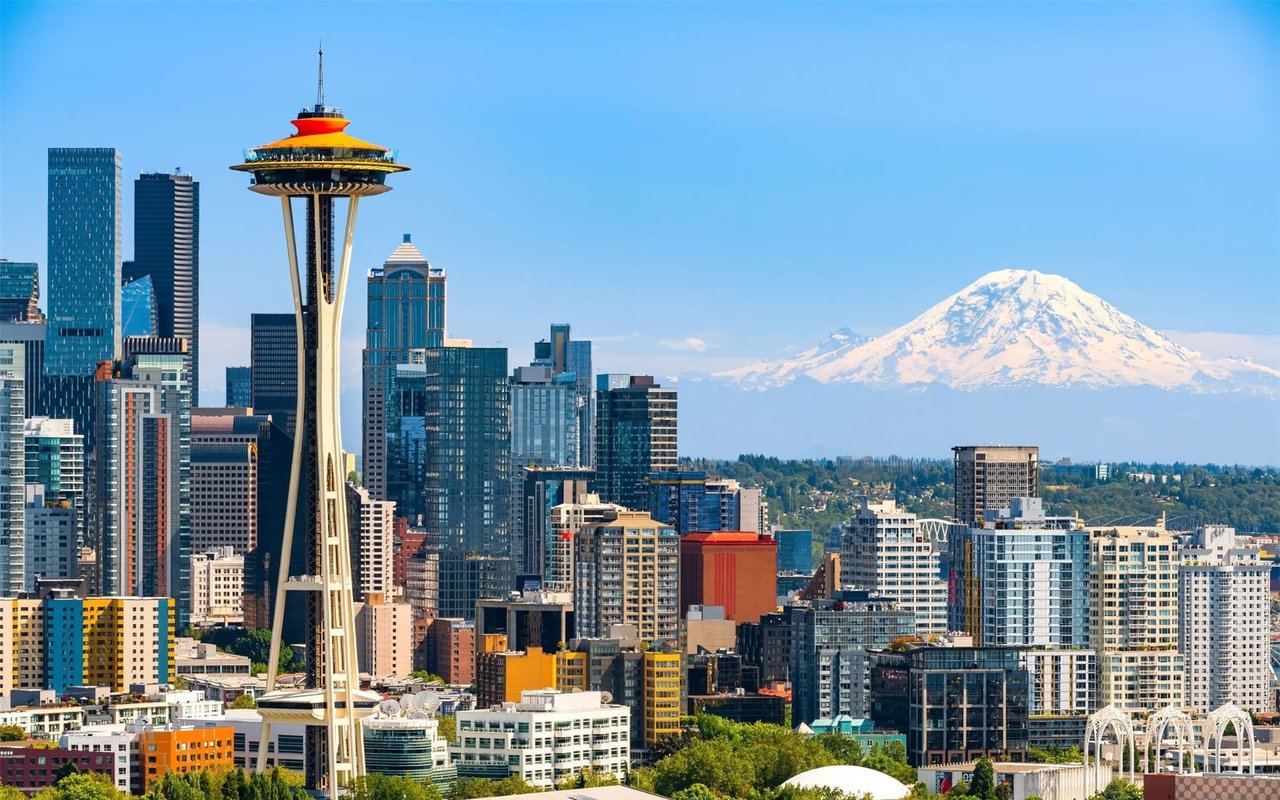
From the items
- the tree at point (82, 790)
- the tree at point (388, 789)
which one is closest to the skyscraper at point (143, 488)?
the tree at point (82, 790)

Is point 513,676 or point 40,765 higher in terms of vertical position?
point 513,676

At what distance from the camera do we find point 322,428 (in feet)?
277

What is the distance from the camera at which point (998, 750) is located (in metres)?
109

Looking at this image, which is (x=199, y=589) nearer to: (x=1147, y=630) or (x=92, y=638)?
(x=92, y=638)

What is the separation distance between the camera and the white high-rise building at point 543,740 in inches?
3703

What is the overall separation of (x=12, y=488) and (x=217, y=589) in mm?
16220

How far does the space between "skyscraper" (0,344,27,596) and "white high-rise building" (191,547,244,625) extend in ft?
37.3

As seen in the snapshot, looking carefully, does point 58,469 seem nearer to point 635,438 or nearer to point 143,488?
point 143,488

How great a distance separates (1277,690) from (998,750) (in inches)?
1076

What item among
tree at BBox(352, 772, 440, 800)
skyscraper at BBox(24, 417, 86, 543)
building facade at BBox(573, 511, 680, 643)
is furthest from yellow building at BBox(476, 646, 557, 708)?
skyscraper at BBox(24, 417, 86, 543)

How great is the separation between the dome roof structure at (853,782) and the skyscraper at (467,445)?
9259 centimetres

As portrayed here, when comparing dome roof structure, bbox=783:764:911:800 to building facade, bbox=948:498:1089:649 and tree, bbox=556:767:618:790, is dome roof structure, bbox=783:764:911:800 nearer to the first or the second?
tree, bbox=556:767:618:790

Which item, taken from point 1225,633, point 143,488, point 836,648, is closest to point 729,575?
point 836,648

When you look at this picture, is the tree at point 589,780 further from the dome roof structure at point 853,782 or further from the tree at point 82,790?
the tree at point 82,790
